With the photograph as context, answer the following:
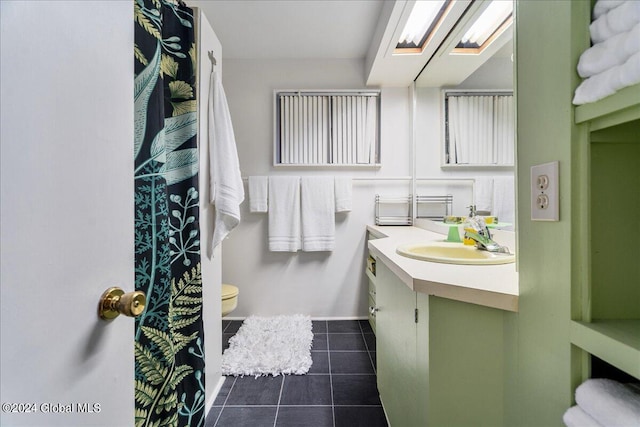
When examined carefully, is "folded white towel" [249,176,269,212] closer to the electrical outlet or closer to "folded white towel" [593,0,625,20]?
the electrical outlet

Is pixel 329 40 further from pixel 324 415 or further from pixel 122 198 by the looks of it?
pixel 324 415

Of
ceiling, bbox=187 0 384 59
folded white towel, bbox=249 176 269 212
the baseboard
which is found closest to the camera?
the baseboard

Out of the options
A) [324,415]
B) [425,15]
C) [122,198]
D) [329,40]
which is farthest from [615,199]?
[329,40]

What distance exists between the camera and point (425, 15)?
159 cm

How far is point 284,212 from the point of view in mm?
2332

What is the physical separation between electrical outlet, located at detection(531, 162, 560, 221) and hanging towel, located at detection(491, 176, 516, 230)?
744mm

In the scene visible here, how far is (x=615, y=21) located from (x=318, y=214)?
79.0 inches

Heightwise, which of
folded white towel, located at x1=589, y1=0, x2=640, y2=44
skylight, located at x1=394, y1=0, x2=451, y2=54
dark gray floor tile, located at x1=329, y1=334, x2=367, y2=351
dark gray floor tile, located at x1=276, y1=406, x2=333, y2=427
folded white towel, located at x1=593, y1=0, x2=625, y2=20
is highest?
skylight, located at x1=394, y1=0, x2=451, y2=54

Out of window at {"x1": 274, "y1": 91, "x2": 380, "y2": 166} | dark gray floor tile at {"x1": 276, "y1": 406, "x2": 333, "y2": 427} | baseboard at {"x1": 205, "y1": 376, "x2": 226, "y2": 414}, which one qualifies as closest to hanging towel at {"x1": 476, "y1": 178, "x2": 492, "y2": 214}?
window at {"x1": 274, "y1": 91, "x2": 380, "y2": 166}

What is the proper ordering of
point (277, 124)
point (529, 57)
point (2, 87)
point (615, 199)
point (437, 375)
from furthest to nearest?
point (277, 124) → point (437, 375) → point (529, 57) → point (615, 199) → point (2, 87)

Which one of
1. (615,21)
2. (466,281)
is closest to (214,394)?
(466,281)

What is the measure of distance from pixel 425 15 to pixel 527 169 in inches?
58.3

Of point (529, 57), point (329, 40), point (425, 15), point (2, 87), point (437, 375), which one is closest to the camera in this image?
point (2, 87)

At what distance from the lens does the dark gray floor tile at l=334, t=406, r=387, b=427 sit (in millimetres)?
1245
